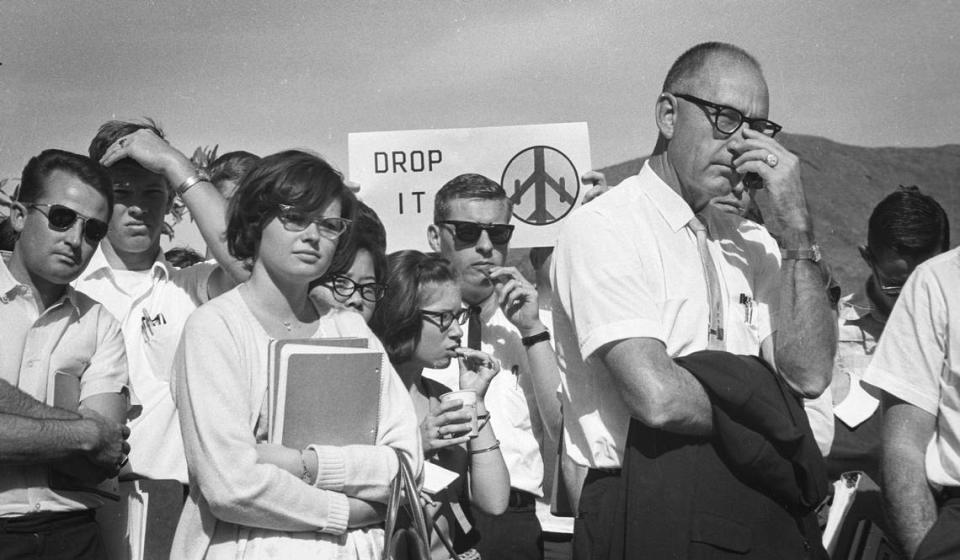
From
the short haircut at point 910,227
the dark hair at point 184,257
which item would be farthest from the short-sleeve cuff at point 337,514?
the dark hair at point 184,257

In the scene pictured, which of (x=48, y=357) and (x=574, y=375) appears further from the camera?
(x=48, y=357)

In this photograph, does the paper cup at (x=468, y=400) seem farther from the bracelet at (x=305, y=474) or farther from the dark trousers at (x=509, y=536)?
the bracelet at (x=305, y=474)

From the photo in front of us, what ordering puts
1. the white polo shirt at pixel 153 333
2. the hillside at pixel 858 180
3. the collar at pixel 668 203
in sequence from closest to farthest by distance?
1. the collar at pixel 668 203
2. the white polo shirt at pixel 153 333
3. the hillside at pixel 858 180

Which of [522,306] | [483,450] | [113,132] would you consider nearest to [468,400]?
[483,450]

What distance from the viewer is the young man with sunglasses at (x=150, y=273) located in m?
3.98

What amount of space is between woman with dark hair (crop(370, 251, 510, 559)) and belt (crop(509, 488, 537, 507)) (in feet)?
0.87

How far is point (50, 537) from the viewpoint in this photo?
337 cm

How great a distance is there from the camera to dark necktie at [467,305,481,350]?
16.1ft

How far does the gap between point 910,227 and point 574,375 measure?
227 cm

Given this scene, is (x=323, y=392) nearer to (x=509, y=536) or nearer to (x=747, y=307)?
(x=747, y=307)

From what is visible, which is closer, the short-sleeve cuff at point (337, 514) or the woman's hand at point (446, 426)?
the short-sleeve cuff at point (337, 514)

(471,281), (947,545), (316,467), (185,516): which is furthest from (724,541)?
(471,281)

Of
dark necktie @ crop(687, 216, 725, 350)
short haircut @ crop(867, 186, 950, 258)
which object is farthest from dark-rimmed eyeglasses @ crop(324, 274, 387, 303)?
short haircut @ crop(867, 186, 950, 258)

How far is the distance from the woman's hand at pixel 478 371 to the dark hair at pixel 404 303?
207 mm
